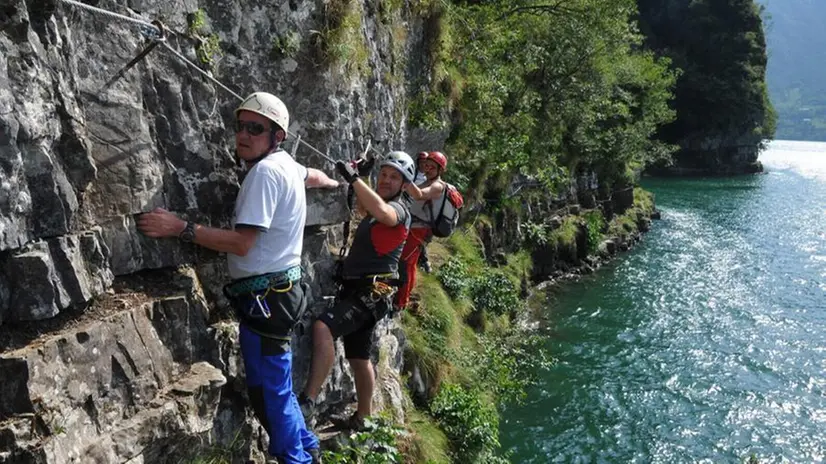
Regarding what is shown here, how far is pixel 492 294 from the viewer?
1451 centimetres

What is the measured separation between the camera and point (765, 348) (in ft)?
54.8

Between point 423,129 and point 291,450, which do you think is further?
point 423,129

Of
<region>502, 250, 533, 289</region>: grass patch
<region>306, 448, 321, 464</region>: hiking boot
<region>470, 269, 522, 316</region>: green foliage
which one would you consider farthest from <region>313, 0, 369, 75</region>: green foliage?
<region>502, 250, 533, 289</region>: grass patch

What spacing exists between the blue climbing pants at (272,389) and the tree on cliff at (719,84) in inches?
2689

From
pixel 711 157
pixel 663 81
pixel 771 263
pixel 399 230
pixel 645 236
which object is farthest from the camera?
pixel 711 157

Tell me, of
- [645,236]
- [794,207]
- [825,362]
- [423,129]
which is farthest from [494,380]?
[794,207]

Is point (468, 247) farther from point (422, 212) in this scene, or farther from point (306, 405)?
point (306, 405)

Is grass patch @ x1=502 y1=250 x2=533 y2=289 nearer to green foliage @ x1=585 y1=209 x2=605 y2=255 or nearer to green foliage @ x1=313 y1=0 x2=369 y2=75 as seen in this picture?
green foliage @ x1=585 y1=209 x2=605 y2=255

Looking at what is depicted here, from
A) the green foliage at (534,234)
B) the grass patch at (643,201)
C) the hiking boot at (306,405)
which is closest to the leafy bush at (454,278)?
the hiking boot at (306,405)

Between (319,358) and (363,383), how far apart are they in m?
0.81

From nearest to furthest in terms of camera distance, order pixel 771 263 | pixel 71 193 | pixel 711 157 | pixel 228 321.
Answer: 1. pixel 71 193
2. pixel 228 321
3. pixel 771 263
4. pixel 711 157

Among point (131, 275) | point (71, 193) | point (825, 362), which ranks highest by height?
point (71, 193)

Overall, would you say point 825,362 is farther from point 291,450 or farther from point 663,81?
point 663,81

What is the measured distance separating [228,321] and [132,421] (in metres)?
1.34
